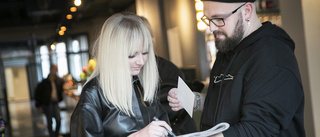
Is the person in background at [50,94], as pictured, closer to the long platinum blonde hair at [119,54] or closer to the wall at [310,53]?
the wall at [310,53]

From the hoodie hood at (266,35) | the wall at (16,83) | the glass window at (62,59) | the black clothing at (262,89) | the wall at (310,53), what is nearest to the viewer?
the black clothing at (262,89)

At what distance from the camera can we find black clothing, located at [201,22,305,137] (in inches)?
57.9

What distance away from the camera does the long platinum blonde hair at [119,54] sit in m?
1.72

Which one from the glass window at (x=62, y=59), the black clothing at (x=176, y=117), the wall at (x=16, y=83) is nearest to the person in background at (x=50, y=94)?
the black clothing at (x=176, y=117)

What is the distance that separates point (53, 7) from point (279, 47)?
13.1 meters

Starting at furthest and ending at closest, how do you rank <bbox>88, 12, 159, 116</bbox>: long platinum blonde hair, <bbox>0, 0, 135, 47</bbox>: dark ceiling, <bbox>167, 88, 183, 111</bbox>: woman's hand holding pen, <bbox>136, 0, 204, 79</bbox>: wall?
<bbox>0, 0, 135, 47</bbox>: dark ceiling → <bbox>136, 0, 204, 79</bbox>: wall → <bbox>167, 88, 183, 111</bbox>: woman's hand holding pen → <bbox>88, 12, 159, 116</bbox>: long platinum blonde hair

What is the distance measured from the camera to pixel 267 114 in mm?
1471

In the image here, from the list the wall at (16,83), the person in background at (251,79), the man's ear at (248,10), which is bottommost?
the wall at (16,83)

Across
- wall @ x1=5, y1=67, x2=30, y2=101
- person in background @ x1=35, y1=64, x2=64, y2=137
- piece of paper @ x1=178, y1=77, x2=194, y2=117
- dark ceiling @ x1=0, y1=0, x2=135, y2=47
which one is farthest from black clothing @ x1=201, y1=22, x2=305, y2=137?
wall @ x1=5, y1=67, x2=30, y2=101

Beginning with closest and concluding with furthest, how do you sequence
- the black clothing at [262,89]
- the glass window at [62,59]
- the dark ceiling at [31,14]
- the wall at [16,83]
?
the black clothing at [262,89]
the dark ceiling at [31,14]
the glass window at [62,59]
the wall at [16,83]

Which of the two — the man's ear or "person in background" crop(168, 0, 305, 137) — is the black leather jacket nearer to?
"person in background" crop(168, 0, 305, 137)

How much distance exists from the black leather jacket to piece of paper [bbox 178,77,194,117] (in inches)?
8.4

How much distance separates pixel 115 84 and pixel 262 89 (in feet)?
2.15

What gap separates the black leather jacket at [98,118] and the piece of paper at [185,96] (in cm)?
21
